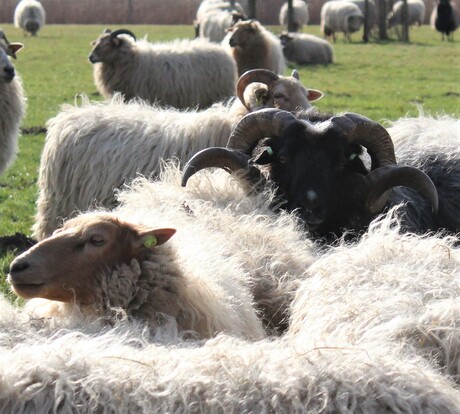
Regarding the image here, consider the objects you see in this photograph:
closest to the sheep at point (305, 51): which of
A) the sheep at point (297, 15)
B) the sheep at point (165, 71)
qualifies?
the sheep at point (297, 15)

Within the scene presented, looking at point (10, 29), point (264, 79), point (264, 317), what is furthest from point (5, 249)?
point (10, 29)

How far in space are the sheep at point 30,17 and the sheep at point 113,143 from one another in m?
32.4

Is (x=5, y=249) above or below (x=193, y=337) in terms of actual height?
below

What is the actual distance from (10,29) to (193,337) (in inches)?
1661

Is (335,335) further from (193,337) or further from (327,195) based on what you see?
(327,195)

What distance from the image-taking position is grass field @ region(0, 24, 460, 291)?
10.3m

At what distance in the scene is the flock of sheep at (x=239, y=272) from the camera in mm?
2375

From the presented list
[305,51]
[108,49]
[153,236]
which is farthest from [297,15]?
[153,236]

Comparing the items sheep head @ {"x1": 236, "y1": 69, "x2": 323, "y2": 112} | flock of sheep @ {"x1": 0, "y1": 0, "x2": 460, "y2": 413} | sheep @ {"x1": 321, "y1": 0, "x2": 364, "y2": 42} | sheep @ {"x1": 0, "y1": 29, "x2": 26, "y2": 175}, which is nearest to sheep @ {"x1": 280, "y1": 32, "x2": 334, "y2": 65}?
sheep @ {"x1": 321, "y1": 0, "x2": 364, "y2": 42}

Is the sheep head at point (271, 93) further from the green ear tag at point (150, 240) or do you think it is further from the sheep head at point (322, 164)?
the green ear tag at point (150, 240)

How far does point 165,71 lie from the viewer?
12.7 metres

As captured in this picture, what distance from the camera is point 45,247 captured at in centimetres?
348

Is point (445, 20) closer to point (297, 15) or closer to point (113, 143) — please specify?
point (297, 15)

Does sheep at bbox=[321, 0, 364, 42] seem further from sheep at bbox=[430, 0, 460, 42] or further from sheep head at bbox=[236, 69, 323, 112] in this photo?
sheep head at bbox=[236, 69, 323, 112]
